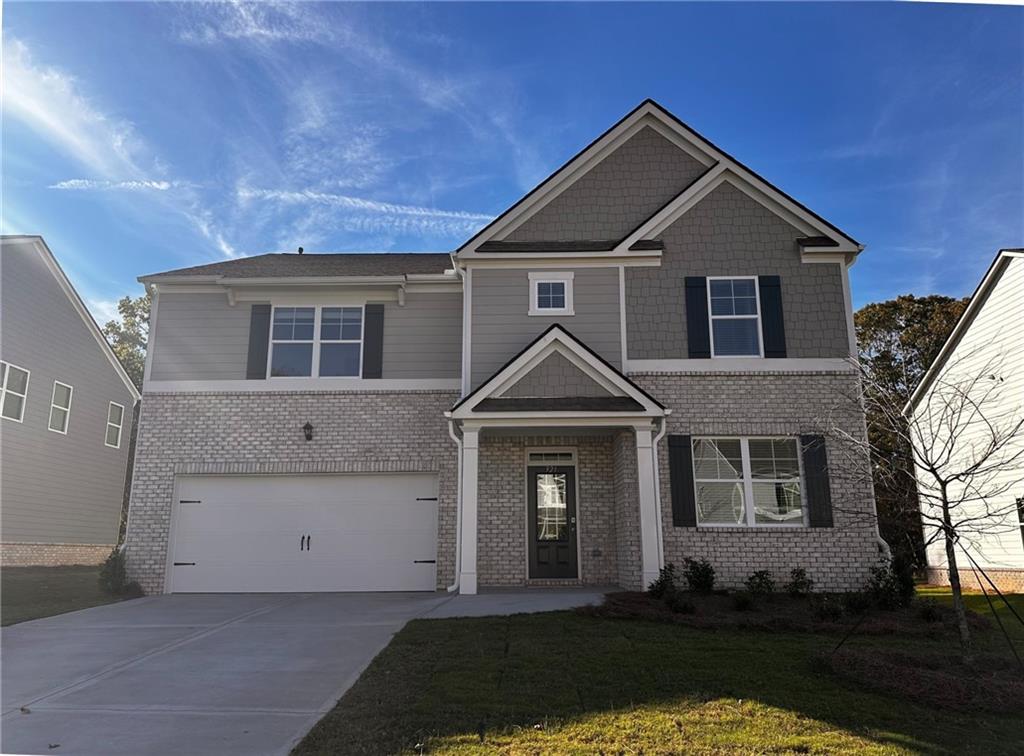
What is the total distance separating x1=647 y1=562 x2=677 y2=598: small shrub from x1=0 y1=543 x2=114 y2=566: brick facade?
48.5 feet

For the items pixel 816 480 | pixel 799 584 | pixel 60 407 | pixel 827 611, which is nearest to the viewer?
pixel 827 611

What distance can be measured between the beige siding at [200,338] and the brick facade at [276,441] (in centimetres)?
47

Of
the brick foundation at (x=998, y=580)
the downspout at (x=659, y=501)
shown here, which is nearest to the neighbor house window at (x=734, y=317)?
the downspout at (x=659, y=501)

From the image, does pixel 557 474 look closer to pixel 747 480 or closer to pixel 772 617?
pixel 747 480

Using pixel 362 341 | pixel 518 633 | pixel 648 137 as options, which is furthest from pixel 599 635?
pixel 648 137

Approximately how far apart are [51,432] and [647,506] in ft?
49.8

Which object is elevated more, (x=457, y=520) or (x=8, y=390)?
(x=8, y=390)

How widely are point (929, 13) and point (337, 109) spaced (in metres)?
6.38

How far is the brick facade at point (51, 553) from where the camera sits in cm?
1667

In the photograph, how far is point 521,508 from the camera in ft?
42.6

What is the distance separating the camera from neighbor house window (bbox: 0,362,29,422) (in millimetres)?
16484

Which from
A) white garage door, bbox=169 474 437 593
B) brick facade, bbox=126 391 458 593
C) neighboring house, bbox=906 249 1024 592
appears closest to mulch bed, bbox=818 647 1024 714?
brick facade, bbox=126 391 458 593

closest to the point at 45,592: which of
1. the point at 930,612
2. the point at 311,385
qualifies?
the point at 311,385

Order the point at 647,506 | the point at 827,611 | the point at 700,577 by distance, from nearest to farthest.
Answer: the point at 827,611, the point at 700,577, the point at 647,506
